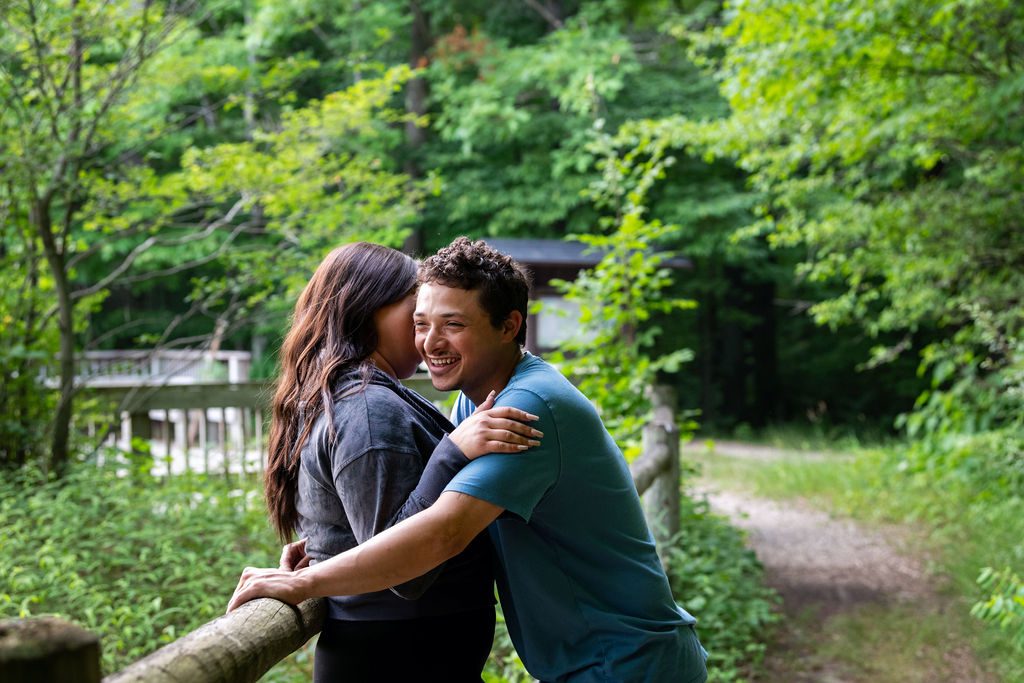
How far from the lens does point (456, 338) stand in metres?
2.05

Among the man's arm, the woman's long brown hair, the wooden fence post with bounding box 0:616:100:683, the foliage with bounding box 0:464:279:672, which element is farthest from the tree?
the wooden fence post with bounding box 0:616:100:683

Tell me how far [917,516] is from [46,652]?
9.25 metres

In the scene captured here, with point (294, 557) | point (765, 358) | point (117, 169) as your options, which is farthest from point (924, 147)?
point (765, 358)

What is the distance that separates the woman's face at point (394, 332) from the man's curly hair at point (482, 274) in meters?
0.16

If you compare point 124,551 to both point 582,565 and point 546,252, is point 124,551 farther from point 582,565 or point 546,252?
point 546,252

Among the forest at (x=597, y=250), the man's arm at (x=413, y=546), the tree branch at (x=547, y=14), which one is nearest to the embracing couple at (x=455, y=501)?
the man's arm at (x=413, y=546)

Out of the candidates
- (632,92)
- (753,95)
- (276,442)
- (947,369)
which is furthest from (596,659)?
(632,92)

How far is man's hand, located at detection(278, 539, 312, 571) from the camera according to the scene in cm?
225

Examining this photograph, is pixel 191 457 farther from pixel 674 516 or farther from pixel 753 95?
pixel 753 95

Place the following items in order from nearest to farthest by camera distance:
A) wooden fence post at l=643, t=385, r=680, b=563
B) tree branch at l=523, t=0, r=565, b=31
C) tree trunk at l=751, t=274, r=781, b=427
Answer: wooden fence post at l=643, t=385, r=680, b=563
tree branch at l=523, t=0, r=565, b=31
tree trunk at l=751, t=274, r=781, b=427

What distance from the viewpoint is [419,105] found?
18.3m

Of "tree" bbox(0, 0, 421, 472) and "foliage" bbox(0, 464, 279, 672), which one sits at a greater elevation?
"tree" bbox(0, 0, 421, 472)

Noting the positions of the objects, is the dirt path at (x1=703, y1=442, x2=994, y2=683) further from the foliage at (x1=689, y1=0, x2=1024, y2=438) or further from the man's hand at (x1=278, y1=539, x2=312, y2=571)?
the man's hand at (x1=278, y1=539, x2=312, y2=571)

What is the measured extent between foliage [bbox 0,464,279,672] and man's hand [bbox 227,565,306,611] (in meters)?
2.45
